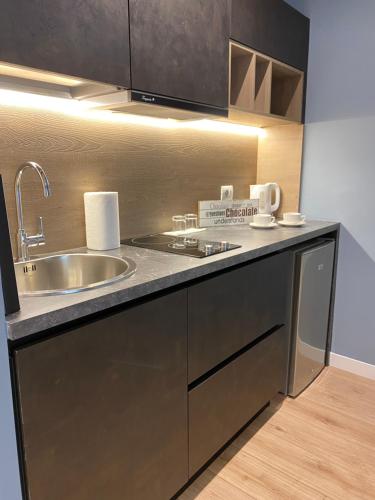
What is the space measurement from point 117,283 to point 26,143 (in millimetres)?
697

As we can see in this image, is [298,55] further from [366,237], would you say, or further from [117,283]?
[117,283]

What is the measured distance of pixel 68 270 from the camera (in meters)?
1.48

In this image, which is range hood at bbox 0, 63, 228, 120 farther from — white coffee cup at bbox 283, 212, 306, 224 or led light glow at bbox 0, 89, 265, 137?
white coffee cup at bbox 283, 212, 306, 224

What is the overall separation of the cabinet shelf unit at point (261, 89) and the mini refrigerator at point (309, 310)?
2.69ft

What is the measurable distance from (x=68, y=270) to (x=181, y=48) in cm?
102

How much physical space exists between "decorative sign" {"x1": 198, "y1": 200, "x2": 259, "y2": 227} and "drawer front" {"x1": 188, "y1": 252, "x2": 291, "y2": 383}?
21.1 inches

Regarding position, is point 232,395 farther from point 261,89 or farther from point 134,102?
point 261,89

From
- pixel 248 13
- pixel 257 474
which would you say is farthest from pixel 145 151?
pixel 257 474

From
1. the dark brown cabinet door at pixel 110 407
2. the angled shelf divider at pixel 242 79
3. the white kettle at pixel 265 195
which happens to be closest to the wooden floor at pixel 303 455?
the dark brown cabinet door at pixel 110 407

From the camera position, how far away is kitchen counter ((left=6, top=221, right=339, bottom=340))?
0.88 meters

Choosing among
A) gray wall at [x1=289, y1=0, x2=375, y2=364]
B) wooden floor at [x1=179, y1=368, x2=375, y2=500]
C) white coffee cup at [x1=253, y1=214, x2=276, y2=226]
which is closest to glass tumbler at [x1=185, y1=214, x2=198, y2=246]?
white coffee cup at [x1=253, y1=214, x2=276, y2=226]

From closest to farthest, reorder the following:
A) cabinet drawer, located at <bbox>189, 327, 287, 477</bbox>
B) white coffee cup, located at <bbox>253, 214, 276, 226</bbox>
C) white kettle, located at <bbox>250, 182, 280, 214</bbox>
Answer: cabinet drawer, located at <bbox>189, 327, 287, 477</bbox>, white coffee cup, located at <bbox>253, 214, 276, 226</bbox>, white kettle, located at <bbox>250, 182, 280, 214</bbox>

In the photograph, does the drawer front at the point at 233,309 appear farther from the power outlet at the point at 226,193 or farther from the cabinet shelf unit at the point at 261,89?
the cabinet shelf unit at the point at 261,89

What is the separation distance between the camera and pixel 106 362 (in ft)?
3.38
